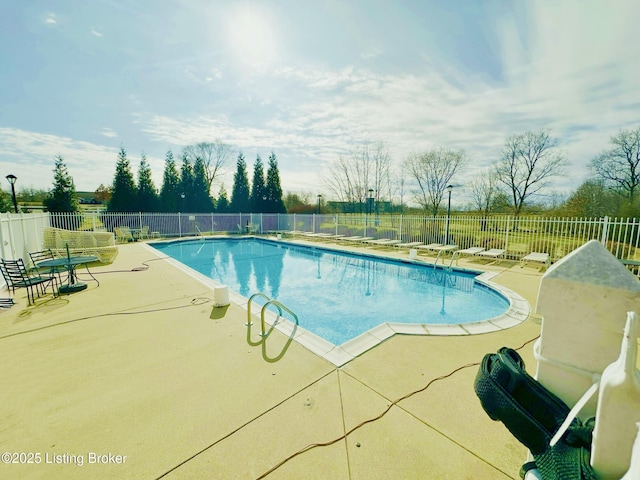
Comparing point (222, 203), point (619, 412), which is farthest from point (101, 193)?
point (619, 412)

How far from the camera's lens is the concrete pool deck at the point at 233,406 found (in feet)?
5.70

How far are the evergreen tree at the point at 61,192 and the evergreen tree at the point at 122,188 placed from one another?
2238mm

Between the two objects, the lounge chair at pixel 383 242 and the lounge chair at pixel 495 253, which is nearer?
the lounge chair at pixel 495 253

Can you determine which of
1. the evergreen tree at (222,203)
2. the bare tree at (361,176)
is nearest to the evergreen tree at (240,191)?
the evergreen tree at (222,203)

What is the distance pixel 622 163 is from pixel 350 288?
22437mm

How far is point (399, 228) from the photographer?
40.4 ft

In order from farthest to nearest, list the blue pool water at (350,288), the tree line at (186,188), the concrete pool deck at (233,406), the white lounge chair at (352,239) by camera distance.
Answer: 1. the tree line at (186,188)
2. the white lounge chair at (352,239)
3. the blue pool water at (350,288)
4. the concrete pool deck at (233,406)

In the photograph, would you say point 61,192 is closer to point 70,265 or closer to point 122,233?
point 122,233

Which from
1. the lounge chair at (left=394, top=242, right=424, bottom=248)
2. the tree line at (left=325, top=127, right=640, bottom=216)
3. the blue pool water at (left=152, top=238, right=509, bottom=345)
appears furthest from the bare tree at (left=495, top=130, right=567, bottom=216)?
the blue pool water at (left=152, top=238, right=509, bottom=345)

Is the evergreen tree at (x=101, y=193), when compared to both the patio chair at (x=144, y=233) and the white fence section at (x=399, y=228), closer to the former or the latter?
the white fence section at (x=399, y=228)

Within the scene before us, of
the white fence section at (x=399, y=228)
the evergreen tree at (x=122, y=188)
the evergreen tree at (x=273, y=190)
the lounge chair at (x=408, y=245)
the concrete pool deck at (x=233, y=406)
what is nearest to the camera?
the concrete pool deck at (x=233, y=406)

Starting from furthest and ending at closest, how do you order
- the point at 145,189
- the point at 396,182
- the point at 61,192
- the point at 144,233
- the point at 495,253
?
the point at 396,182, the point at 145,189, the point at 61,192, the point at 144,233, the point at 495,253

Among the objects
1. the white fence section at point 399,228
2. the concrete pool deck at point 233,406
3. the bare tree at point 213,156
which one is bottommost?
the concrete pool deck at point 233,406

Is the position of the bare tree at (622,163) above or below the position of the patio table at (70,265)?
above
